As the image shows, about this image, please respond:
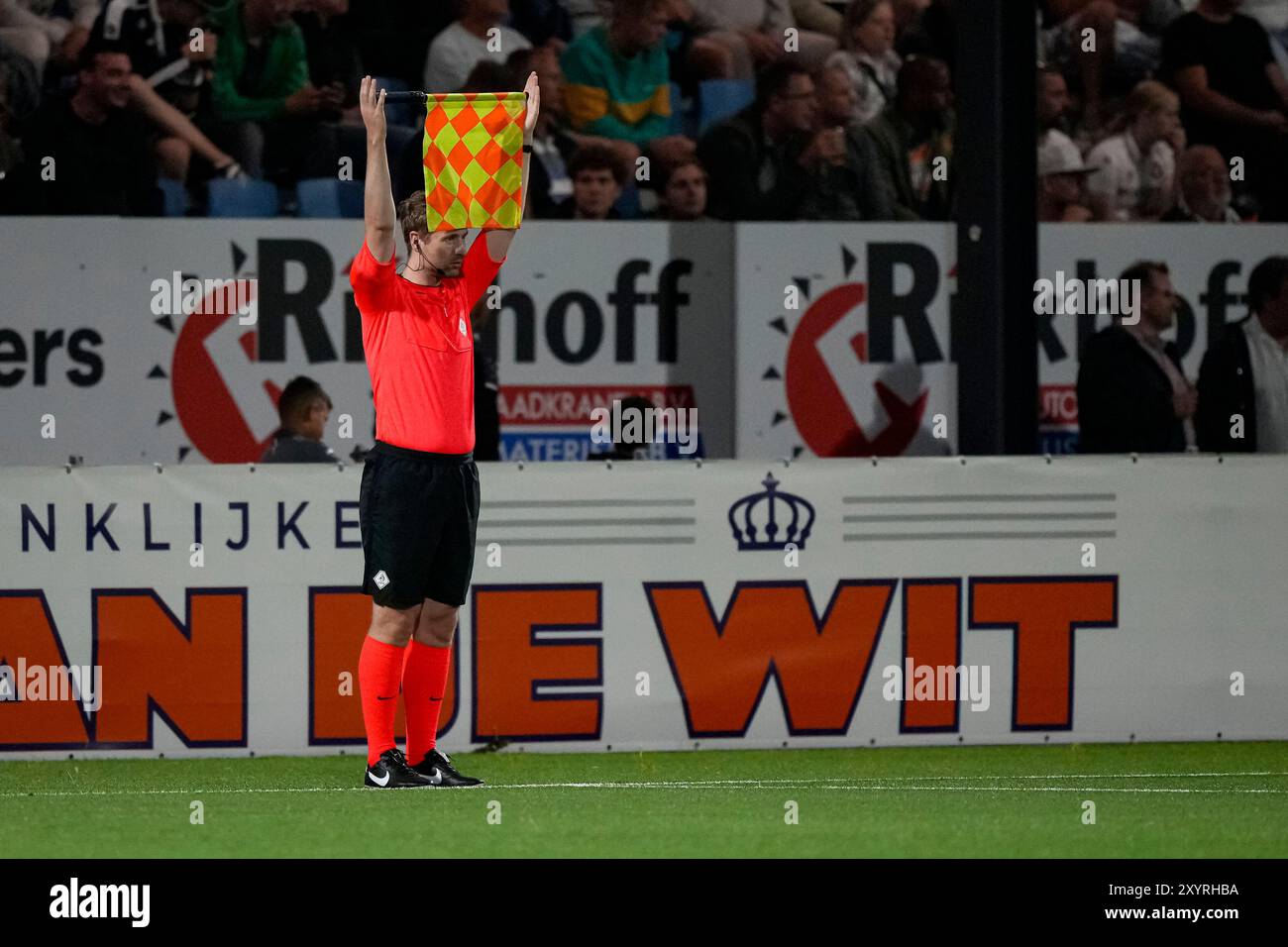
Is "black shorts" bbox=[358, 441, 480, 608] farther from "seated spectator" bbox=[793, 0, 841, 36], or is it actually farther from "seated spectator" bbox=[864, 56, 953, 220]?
"seated spectator" bbox=[793, 0, 841, 36]

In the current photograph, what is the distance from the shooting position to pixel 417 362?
696 cm

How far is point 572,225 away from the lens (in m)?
11.5

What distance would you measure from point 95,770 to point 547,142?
16.4 feet

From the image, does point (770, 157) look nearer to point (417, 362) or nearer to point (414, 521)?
point (417, 362)

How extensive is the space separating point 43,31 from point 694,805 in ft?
21.7

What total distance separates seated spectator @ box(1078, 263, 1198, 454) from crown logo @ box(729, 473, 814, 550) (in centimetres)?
205

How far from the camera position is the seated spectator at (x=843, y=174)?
11773mm

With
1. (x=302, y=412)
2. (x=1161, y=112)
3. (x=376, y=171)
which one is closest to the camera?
(x=376, y=171)

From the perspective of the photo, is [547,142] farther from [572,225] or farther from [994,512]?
[994,512]

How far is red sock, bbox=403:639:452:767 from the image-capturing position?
7203mm

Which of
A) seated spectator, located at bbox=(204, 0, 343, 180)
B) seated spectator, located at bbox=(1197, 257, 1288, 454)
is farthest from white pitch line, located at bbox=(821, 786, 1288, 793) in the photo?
seated spectator, located at bbox=(204, 0, 343, 180)

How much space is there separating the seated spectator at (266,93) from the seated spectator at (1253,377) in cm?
482

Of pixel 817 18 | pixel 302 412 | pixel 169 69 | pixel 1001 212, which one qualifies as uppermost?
pixel 817 18

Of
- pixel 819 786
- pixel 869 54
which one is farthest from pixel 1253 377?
pixel 819 786
